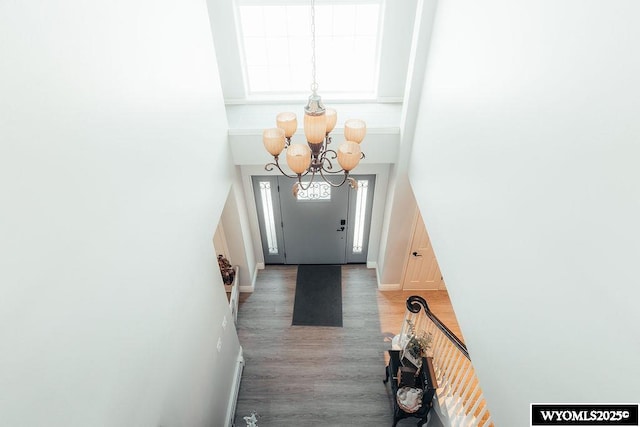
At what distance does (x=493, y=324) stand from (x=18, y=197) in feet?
7.80

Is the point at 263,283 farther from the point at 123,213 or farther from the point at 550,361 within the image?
the point at 550,361

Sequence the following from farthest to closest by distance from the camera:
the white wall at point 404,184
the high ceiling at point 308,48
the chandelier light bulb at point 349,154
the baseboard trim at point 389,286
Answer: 1. the baseboard trim at point 389,286
2. the high ceiling at point 308,48
3. the white wall at point 404,184
4. the chandelier light bulb at point 349,154

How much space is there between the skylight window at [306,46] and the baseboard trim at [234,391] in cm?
328

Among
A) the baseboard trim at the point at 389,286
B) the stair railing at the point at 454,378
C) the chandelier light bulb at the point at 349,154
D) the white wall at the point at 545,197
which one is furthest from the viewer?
the baseboard trim at the point at 389,286

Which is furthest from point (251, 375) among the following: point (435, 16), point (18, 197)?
point (435, 16)

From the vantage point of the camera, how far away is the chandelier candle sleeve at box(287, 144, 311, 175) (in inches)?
96.3

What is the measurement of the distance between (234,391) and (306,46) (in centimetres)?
399

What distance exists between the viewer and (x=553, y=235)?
66.8 inches

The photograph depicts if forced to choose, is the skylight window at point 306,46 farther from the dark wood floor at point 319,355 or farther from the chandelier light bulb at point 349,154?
the dark wood floor at point 319,355

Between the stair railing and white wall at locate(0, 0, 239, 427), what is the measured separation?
7.28 ft

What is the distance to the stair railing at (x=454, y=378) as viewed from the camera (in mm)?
3172

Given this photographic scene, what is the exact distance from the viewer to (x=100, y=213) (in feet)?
5.95

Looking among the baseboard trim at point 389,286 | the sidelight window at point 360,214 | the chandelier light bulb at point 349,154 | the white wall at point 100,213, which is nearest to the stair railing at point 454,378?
the baseboard trim at point 389,286

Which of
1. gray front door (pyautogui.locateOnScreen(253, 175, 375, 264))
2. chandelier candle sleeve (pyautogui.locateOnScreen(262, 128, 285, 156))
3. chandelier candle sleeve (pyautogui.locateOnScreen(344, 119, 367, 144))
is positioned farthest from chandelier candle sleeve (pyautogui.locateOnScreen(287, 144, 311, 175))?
gray front door (pyautogui.locateOnScreen(253, 175, 375, 264))
